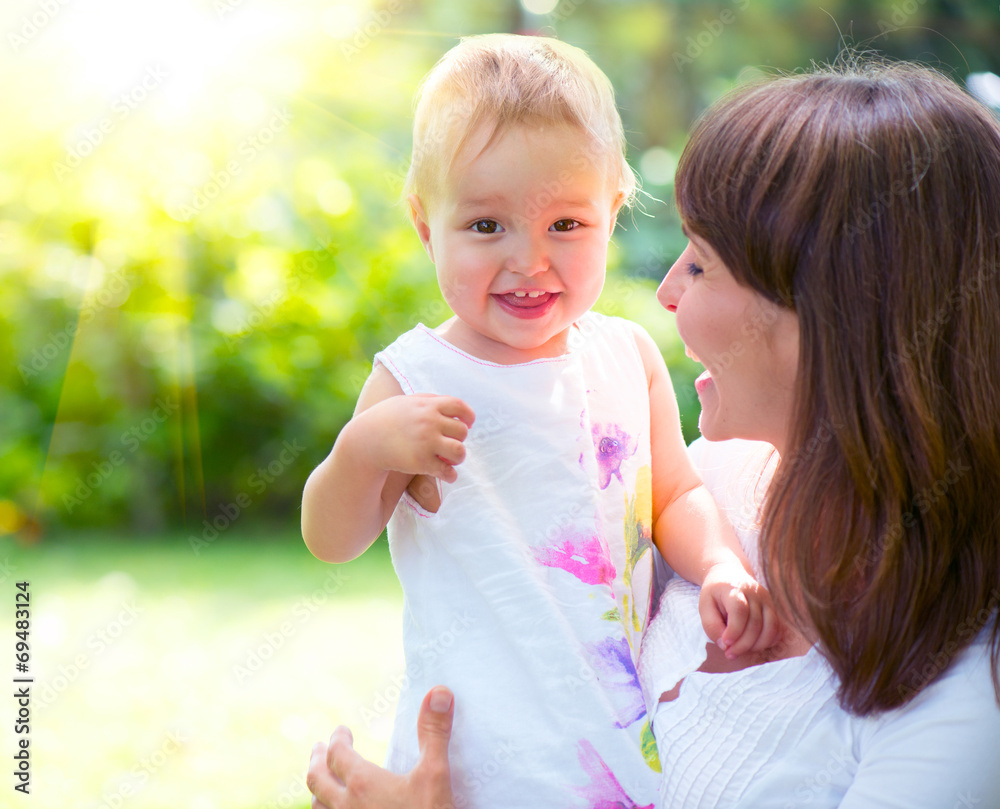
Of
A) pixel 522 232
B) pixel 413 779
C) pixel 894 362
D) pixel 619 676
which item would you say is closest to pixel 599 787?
pixel 619 676

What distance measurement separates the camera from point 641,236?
547 cm

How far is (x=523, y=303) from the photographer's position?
1494 mm

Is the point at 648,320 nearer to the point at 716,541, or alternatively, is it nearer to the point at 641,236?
the point at 641,236

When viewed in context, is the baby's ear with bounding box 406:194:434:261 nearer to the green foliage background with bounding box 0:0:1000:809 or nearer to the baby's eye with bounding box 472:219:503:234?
the baby's eye with bounding box 472:219:503:234

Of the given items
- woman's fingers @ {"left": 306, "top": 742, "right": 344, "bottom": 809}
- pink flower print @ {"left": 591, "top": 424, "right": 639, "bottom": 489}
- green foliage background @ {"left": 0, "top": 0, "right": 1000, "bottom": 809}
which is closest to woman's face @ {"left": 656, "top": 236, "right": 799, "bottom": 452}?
pink flower print @ {"left": 591, "top": 424, "right": 639, "bottom": 489}

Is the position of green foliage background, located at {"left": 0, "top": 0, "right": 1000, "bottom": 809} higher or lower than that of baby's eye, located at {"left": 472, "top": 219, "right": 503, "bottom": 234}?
lower

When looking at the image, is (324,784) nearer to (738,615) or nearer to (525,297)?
(738,615)

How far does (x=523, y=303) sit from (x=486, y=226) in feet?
0.45

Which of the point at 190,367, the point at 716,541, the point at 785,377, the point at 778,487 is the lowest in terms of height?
the point at 190,367

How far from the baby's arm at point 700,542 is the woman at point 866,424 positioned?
9 cm

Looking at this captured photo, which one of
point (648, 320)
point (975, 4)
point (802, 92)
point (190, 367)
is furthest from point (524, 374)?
point (975, 4)

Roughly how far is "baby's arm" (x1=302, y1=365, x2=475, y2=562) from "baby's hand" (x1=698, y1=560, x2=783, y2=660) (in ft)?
1.46

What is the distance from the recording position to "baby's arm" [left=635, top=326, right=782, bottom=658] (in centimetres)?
139

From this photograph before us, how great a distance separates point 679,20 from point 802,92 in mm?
6176
